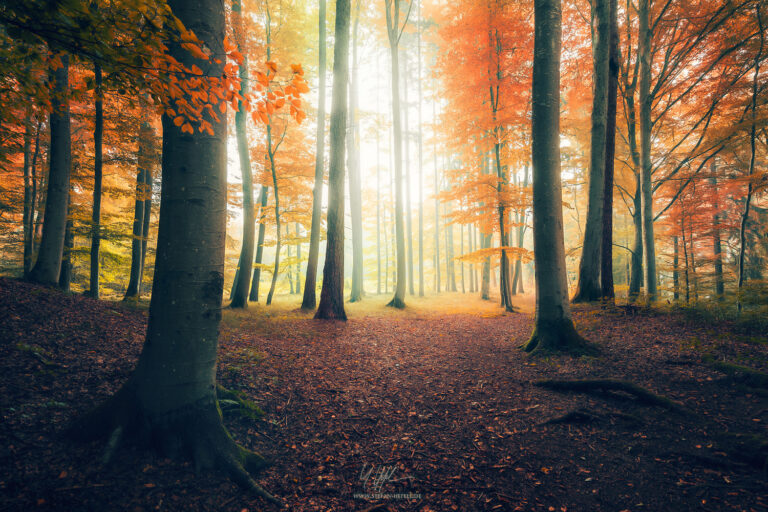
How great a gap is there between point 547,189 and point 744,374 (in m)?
3.46

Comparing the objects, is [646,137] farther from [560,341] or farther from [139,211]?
[139,211]

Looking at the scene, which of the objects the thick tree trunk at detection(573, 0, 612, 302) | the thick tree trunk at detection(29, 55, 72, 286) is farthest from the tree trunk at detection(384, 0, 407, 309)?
the thick tree trunk at detection(29, 55, 72, 286)

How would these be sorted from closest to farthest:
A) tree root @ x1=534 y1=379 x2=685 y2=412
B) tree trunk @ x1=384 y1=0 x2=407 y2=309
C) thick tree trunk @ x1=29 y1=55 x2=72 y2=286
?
tree root @ x1=534 y1=379 x2=685 y2=412 < thick tree trunk @ x1=29 y1=55 x2=72 y2=286 < tree trunk @ x1=384 y1=0 x2=407 y2=309

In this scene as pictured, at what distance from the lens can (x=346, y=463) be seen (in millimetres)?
2672

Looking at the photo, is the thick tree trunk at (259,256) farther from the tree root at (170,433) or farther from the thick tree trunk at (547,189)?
the thick tree trunk at (547,189)

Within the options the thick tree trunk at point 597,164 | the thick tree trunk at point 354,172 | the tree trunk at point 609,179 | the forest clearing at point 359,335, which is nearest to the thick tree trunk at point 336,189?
the forest clearing at point 359,335

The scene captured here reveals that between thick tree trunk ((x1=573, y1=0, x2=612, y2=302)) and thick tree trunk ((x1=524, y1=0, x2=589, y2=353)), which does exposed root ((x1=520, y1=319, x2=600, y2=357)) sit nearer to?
thick tree trunk ((x1=524, y1=0, x2=589, y2=353))

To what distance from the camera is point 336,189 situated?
8.81 m

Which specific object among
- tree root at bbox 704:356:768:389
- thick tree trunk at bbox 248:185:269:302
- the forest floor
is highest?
thick tree trunk at bbox 248:185:269:302

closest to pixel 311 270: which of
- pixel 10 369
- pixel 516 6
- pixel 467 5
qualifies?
pixel 10 369

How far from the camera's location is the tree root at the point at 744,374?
3209mm

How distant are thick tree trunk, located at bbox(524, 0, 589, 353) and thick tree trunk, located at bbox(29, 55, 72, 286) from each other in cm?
999

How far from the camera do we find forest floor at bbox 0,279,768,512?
2043mm

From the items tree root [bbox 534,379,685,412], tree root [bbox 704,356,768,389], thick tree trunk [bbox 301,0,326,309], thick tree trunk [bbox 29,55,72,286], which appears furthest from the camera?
thick tree trunk [bbox 301,0,326,309]
